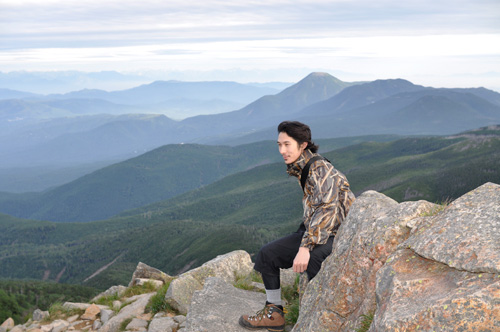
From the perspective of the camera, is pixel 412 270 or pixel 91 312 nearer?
pixel 412 270

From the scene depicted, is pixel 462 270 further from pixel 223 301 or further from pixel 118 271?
pixel 118 271

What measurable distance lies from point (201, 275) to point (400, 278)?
42.1 ft

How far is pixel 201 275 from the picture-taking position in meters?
18.5

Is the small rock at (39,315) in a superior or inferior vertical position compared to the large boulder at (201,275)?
inferior

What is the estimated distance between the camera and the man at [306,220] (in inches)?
381

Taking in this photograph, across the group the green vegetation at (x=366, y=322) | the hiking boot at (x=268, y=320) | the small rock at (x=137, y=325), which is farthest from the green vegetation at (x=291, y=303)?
the small rock at (x=137, y=325)

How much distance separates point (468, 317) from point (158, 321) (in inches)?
433

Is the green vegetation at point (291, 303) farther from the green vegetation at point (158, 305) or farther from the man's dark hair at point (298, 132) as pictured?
the man's dark hair at point (298, 132)

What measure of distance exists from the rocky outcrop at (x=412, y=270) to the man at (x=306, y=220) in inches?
19.3

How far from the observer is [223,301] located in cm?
1302

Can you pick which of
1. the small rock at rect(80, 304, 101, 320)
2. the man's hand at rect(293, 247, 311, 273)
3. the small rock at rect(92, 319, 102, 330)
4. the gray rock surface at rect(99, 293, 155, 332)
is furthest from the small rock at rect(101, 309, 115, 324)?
the man's hand at rect(293, 247, 311, 273)

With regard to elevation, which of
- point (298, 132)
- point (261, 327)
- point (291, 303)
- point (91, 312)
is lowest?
point (91, 312)

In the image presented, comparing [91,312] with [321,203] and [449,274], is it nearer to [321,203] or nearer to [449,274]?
[321,203]

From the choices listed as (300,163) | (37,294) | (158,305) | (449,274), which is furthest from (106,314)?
(37,294)
